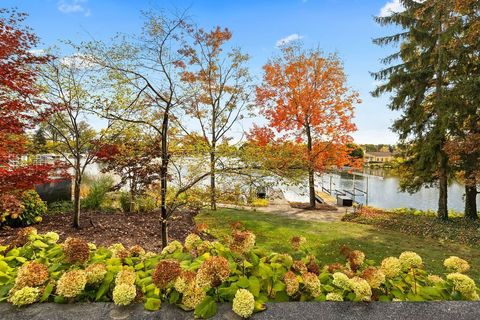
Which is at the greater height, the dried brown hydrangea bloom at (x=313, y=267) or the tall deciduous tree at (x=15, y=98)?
the tall deciduous tree at (x=15, y=98)

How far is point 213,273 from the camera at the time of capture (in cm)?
174

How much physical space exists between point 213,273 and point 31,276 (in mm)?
1023

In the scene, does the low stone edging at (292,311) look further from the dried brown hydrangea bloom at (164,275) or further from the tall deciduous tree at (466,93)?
the tall deciduous tree at (466,93)

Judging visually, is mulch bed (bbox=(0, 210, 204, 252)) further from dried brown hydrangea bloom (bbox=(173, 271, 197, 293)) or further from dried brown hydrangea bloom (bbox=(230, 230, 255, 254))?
dried brown hydrangea bloom (bbox=(173, 271, 197, 293))

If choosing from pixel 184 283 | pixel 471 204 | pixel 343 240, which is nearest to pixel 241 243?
pixel 184 283

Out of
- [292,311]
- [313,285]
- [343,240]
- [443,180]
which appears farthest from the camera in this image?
[443,180]

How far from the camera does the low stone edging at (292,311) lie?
5.19 feet

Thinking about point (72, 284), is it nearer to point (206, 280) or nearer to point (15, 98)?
point (206, 280)

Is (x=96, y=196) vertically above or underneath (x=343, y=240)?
above

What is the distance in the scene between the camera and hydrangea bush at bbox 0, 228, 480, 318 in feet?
5.46

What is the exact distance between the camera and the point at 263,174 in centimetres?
428

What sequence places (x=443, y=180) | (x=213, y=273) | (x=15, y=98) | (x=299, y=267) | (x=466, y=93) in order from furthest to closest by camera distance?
1. (x=443, y=180)
2. (x=466, y=93)
3. (x=15, y=98)
4. (x=299, y=267)
5. (x=213, y=273)

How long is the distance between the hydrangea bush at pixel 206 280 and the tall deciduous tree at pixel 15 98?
3949mm

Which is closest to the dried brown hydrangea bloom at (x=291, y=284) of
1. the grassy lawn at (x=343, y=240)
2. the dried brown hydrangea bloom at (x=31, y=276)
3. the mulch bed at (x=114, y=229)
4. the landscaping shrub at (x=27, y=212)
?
the dried brown hydrangea bloom at (x=31, y=276)
